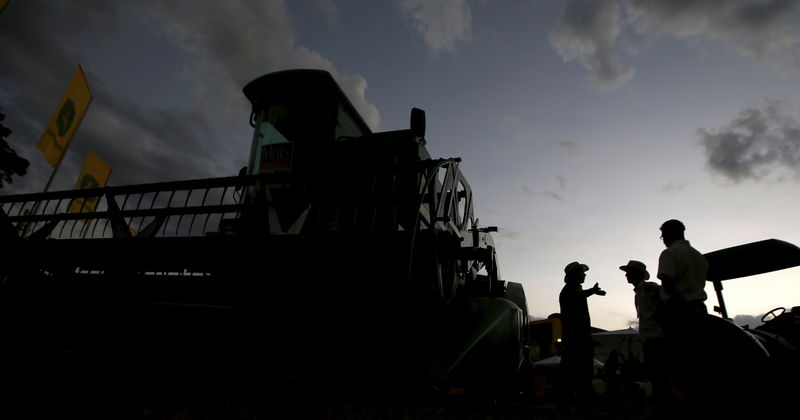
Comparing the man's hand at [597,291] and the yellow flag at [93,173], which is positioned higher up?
the yellow flag at [93,173]

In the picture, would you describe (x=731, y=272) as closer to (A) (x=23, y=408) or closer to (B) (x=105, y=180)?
(A) (x=23, y=408)

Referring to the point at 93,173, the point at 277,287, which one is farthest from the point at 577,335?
the point at 93,173

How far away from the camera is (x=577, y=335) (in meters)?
4.93

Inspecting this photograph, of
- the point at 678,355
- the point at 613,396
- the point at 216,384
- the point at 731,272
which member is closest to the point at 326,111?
the point at 216,384

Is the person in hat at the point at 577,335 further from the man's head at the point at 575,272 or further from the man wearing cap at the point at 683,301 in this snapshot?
the man wearing cap at the point at 683,301

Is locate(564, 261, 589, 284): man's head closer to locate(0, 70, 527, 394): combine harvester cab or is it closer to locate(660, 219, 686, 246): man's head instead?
locate(0, 70, 527, 394): combine harvester cab

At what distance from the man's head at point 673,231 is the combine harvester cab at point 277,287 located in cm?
171

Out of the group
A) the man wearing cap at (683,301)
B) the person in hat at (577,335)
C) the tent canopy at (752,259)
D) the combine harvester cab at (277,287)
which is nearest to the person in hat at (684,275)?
the man wearing cap at (683,301)

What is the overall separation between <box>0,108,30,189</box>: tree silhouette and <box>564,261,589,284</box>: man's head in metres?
32.7

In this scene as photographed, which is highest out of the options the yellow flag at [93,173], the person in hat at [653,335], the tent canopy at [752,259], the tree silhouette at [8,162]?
the tree silhouette at [8,162]

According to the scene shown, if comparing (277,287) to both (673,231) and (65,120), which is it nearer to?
(673,231)

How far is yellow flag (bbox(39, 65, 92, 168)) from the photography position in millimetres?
10328

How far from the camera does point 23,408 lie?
167 cm

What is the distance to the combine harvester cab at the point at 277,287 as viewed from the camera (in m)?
2.64
